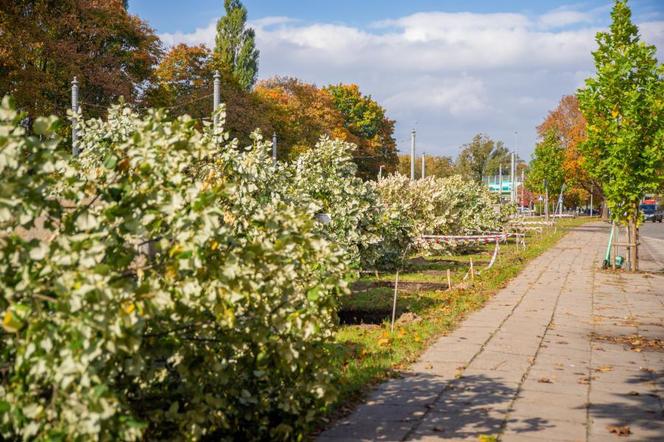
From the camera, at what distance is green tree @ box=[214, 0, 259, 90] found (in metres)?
60.1

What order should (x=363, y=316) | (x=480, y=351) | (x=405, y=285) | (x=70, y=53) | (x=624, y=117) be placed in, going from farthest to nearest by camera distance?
1. (x=70, y=53)
2. (x=624, y=117)
3. (x=405, y=285)
4. (x=363, y=316)
5. (x=480, y=351)

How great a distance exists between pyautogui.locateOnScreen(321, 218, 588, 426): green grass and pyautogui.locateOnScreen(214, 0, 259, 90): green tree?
137 ft

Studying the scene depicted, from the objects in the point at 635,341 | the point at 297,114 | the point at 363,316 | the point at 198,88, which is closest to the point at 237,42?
the point at 297,114

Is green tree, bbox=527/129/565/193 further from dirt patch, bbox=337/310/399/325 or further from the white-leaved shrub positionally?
the white-leaved shrub

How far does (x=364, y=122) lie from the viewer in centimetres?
7581


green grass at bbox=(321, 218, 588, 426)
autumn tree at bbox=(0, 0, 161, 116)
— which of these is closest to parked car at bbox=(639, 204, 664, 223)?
autumn tree at bbox=(0, 0, 161, 116)

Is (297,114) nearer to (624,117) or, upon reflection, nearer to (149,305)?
(624,117)

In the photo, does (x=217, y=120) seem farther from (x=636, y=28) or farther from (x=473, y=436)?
(x=636, y=28)

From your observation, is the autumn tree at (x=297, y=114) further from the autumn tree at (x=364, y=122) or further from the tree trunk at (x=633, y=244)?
the tree trunk at (x=633, y=244)

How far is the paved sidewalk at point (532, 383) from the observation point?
5.32m

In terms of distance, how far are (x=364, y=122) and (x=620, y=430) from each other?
71472 mm

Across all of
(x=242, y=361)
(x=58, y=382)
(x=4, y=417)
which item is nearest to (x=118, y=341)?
(x=58, y=382)

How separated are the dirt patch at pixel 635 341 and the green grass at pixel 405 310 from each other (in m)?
1.91

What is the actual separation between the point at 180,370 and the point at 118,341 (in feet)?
2.68
